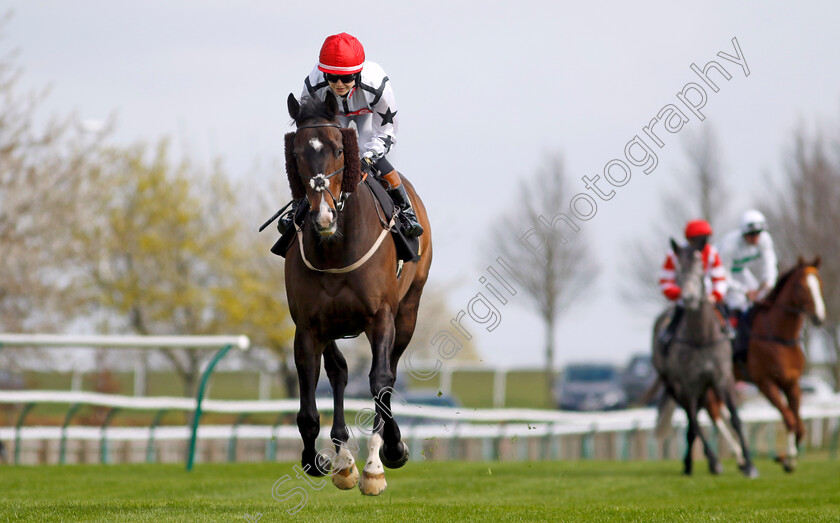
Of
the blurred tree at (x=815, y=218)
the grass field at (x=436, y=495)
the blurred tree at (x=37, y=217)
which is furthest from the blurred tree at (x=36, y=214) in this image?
the blurred tree at (x=815, y=218)

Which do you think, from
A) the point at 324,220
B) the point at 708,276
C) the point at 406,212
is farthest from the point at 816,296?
the point at 324,220

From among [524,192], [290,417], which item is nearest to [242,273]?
[290,417]

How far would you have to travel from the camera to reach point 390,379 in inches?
262

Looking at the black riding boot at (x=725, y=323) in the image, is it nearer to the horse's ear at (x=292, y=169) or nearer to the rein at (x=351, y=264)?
the rein at (x=351, y=264)

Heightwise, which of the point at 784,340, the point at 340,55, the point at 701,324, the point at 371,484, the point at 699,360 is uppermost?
the point at 340,55

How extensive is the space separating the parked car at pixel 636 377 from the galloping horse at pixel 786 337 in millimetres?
15101

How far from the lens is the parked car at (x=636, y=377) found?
94.4ft

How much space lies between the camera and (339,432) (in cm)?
679

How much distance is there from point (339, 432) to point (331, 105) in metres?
2.02

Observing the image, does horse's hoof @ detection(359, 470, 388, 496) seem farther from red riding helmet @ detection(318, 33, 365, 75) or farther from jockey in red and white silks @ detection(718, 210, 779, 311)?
jockey in red and white silks @ detection(718, 210, 779, 311)

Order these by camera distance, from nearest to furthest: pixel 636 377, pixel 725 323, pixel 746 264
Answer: pixel 725 323
pixel 746 264
pixel 636 377

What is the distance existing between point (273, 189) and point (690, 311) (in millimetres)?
21472

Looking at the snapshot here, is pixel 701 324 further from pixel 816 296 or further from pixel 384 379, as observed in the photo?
pixel 384 379

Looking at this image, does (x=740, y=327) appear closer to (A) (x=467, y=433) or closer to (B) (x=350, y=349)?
(A) (x=467, y=433)
